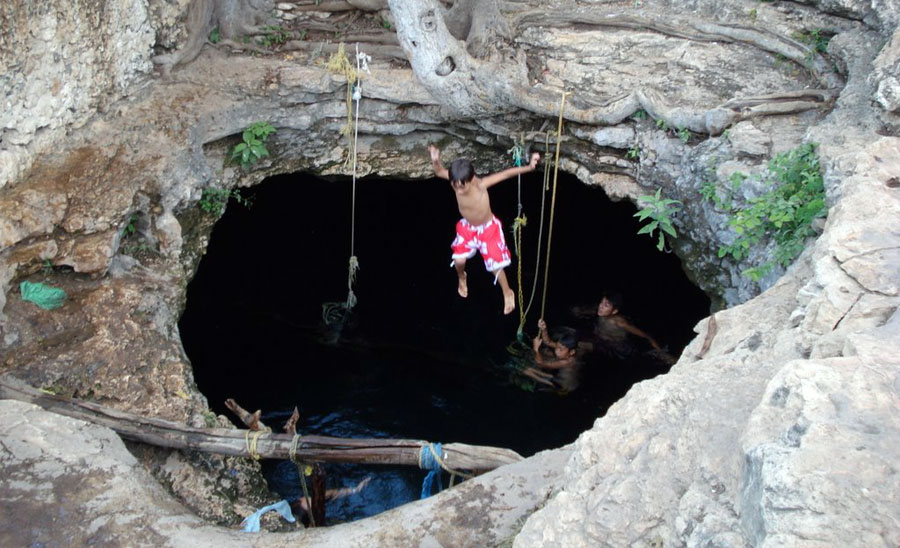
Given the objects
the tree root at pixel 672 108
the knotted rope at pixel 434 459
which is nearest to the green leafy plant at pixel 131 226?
the knotted rope at pixel 434 459

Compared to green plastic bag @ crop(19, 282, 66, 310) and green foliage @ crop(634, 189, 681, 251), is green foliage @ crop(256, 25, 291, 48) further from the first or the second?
green foliage @ crop(634, 189, 681, 251)

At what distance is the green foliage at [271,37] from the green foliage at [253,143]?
1001 mm

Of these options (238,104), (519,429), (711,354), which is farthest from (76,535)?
(519,429)

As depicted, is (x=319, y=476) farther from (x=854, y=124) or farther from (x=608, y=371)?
(x=854, y=124)

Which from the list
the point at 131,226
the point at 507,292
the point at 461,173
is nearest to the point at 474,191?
the point at 461,173

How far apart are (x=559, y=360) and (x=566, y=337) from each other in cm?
24

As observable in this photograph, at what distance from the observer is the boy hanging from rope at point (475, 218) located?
18.9 feet

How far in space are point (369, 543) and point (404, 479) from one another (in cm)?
320

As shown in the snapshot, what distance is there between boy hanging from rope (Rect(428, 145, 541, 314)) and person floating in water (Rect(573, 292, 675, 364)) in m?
1.52

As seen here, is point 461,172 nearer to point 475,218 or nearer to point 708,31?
point 475,218

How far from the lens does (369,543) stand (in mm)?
3750

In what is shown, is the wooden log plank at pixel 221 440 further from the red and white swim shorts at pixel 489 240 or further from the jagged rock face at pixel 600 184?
the red and white swim shorts at pixel 489 240

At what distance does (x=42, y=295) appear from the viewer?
5312 mm

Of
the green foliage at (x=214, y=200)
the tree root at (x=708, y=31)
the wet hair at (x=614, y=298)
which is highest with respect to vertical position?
the tree root at (x=708, y=31)
